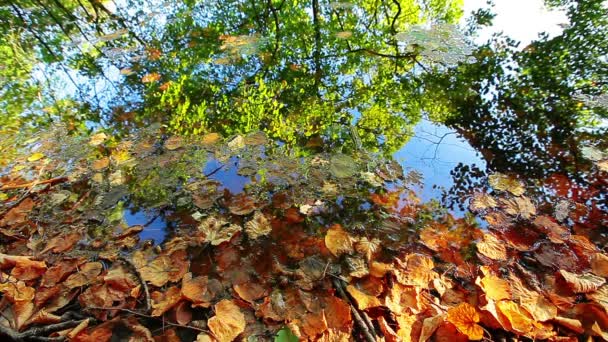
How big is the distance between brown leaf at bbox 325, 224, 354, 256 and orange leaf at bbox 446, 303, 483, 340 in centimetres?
44

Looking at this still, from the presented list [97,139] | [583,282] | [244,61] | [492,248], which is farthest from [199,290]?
[244,61]

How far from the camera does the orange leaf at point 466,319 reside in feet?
3.77

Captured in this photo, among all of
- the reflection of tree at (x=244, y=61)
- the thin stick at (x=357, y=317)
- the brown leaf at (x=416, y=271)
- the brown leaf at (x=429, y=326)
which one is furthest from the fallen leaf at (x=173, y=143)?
the brown leaf at (x=429, y=326)

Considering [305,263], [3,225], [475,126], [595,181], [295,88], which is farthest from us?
[295,88]

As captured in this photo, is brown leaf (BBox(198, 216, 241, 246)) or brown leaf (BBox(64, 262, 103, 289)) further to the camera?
brown leaf (BBox(198, 216, 241, 246))

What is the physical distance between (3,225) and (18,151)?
2.05 feet

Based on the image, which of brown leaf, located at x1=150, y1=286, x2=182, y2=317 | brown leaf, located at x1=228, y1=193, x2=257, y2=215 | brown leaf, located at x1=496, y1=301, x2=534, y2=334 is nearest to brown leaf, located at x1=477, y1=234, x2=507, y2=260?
brown leaf, located at x1=496, y1=301, x2=534, y2=334

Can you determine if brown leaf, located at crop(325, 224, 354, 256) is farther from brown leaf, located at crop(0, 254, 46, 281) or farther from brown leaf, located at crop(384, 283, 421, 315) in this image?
brown leaf, located at crop(0, 254, 46, 281)

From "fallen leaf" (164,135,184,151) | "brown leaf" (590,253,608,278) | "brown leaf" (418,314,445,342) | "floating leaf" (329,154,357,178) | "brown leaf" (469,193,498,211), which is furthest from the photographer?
"fallen leaf" (164,135,184,151)

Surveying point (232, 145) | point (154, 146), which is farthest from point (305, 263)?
point (154, 146)

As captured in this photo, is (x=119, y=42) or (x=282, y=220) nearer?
(x=282, y=220)

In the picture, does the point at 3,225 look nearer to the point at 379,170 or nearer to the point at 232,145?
the point at 232,145

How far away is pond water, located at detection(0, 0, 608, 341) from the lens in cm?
127

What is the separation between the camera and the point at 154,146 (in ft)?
6.75
